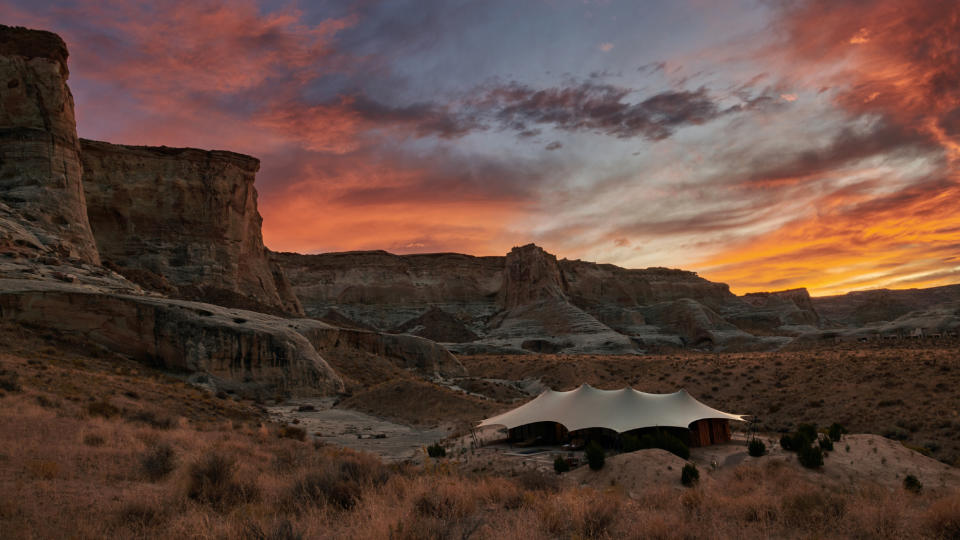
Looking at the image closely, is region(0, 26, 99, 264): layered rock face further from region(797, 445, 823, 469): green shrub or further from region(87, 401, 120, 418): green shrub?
region(797, 445, 823, 469): green shrub

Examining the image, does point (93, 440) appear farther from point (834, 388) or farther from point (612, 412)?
point (834, 388)

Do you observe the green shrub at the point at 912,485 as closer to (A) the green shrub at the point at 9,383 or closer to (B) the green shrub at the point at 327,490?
(B) the green shrub at the point at 327,490

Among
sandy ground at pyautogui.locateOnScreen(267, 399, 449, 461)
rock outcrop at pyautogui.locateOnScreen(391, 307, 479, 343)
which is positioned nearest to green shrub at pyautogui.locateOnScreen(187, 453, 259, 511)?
sandy ground at pyautogui.locateOnScreen(267, 399, 449, 461)

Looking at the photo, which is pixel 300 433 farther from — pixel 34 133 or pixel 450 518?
pixel 34 133

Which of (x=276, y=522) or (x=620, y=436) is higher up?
(x=276, y=522)

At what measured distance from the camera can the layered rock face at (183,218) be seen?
56.3m

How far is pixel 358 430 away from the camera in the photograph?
24.1 m

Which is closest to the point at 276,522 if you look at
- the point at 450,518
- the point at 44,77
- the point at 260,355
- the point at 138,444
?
the point at 450,518

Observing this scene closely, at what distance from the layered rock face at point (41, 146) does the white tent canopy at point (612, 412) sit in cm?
3073

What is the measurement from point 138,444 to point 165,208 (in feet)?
186

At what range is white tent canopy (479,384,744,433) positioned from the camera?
67.7 ft

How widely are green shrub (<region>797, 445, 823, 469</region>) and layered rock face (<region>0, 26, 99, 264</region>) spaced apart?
39.8 m

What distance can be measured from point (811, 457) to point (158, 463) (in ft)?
55.7

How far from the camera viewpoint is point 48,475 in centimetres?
869
